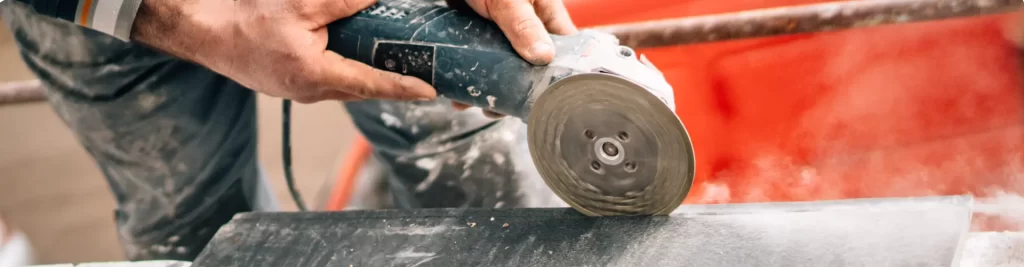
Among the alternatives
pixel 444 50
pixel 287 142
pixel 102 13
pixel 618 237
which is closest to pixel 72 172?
pixel 287 142

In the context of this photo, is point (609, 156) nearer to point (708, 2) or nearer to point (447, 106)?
point (447, 106)

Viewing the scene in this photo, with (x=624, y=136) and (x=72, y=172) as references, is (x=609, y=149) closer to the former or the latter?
(x=624, y=136)

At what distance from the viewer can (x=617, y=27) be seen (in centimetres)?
119

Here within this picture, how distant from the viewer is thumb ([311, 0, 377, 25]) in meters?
0.76

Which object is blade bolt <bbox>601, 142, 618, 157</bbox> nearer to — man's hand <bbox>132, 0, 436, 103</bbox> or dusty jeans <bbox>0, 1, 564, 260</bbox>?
man's hand <bbox>132, 0, 436, 103</bbox>

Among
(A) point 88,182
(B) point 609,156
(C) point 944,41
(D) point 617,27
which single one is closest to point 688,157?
(B) point 609,156

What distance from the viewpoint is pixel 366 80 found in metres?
0.79

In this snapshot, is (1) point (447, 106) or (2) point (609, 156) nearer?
(2) point (609, 156)

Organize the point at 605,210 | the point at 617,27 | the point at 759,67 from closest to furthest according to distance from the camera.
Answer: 1. the point at 605,210
2. the point at 617,27
3. the point at 759,67

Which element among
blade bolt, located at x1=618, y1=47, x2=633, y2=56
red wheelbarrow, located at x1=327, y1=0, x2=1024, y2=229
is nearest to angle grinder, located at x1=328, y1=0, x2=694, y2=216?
blade bolt, located at x1=618, y1=47, x2=633, y2=56

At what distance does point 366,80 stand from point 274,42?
10 centimetres

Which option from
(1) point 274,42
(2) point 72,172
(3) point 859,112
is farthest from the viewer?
(2) point 72,172

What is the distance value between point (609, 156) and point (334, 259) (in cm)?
31

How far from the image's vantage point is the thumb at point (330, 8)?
29.8 inches
